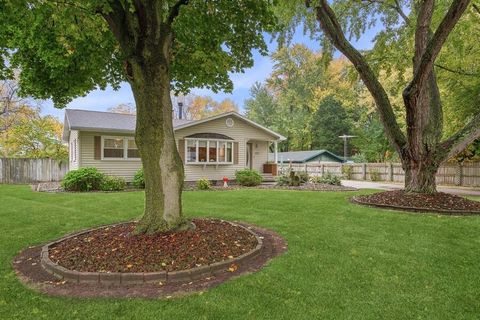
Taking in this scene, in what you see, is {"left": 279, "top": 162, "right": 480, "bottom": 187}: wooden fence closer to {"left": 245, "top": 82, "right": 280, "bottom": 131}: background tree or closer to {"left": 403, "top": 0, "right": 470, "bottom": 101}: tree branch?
{"left": 403, "top": 0, "right": 470, "bottom": 101}: tree branch

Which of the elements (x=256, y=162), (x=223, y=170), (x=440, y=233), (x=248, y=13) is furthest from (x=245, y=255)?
(x=256, y=162)

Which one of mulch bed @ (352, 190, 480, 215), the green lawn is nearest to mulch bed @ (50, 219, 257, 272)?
the green lawn

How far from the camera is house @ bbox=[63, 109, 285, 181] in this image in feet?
48.1

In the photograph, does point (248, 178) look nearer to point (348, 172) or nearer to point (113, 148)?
point (113, 148)

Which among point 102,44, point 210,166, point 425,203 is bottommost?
point 425,203

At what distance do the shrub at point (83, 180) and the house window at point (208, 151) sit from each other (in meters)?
4.53

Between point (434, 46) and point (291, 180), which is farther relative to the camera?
point (291, 180)

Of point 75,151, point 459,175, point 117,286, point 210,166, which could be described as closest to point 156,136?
point 117,286

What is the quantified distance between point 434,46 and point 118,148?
1364 cm

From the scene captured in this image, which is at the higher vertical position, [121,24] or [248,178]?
[121,24]

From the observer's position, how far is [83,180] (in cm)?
1291

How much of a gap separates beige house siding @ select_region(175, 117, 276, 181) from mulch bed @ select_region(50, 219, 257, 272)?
11107 mm

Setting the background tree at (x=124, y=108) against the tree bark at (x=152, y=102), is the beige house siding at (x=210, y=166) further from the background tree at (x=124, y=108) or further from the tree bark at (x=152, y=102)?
the background tree at (x=124, y=108)

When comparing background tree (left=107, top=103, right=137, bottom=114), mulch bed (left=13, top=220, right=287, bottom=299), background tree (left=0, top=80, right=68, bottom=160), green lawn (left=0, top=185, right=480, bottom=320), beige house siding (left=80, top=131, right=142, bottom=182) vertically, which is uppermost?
background tree (left=107, top=103, right=137, bottom=114)
